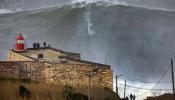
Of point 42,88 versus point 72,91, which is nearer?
point 42,88

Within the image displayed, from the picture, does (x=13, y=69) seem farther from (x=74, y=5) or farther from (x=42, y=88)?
(x=74, y=5)

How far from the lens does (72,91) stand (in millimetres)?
24844

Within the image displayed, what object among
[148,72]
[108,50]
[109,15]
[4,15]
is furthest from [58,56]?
[4,15]

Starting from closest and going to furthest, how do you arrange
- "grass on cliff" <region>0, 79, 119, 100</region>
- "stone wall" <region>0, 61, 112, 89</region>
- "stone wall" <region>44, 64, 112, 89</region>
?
1. "grass on cliff" <region>0, 79, 119, 100</region>
2. "stone wall" <region>0, 61, 112, 89</region>
3. "stone wall" <region>44, 64, 112, 89</region>

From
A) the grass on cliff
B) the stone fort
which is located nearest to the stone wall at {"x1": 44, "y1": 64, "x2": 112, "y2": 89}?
the stone fort

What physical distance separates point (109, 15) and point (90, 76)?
38.1 meters

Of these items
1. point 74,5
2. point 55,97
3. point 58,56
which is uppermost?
point 74,5

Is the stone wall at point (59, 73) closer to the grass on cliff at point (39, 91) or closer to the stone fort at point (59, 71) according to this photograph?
the stone fort at point (59, 71)

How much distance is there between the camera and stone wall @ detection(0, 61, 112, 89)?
2414cm

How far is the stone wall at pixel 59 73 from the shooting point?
24.1 m

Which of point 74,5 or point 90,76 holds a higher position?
point 74,5

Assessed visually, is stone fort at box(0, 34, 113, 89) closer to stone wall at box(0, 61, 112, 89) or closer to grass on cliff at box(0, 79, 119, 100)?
stone wall at box(0, 61, 112, 89)

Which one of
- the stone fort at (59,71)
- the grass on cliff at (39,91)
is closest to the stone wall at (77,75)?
the stone fort at (59,71)

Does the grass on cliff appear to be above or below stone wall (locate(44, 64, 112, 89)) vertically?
below
